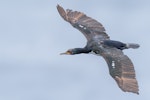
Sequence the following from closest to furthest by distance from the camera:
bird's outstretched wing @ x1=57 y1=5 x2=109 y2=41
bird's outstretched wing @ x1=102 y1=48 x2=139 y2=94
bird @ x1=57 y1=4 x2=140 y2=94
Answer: bird's outstretched wing @ x1=102 y1=48 x2=139 y2=94 → bird @ x1=57 y1=4 x2=140 y2=94 → bird's outstretched wing @ x1=57 y1=5 x2=109 y2=41

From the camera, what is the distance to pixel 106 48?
165 feet

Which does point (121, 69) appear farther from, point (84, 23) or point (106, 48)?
point (84, 23)

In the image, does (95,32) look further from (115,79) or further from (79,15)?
(115,79)

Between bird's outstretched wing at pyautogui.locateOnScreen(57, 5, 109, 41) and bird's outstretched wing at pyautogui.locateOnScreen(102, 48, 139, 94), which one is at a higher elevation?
bird's outstretched wing at pyautogui.locateOnScreen(57, 5, 109, 41)

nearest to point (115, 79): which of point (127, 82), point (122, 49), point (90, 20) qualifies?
point (127, 82)

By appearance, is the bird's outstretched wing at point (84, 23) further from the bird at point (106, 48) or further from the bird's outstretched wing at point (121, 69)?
the bird's outstretched wing at point (121, 69)

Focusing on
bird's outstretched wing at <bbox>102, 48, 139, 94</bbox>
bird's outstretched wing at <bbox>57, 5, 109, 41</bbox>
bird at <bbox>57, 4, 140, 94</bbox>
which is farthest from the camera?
bird's outstretched wing at <bbox>57, 5, 109, 41</bbox>

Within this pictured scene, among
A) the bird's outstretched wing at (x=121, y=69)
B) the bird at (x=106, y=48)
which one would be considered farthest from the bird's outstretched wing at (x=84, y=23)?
the bird's outstretched wing at (x=121, y=69)


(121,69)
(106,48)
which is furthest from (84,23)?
(121,69)

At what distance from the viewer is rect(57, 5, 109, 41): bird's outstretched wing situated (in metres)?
53.3

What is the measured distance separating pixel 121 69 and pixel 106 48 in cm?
376

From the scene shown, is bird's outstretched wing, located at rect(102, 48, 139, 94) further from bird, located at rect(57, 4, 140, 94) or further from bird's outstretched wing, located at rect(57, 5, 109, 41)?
bird's outstretched wing, located at rect(57, 5, 109, 41)

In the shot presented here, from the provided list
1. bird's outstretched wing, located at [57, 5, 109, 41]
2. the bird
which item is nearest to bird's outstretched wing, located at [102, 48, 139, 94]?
the bird

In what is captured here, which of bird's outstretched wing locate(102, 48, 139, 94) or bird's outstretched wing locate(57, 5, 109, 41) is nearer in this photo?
bird's outstretched wing locate(102, 48, 139, 94)
